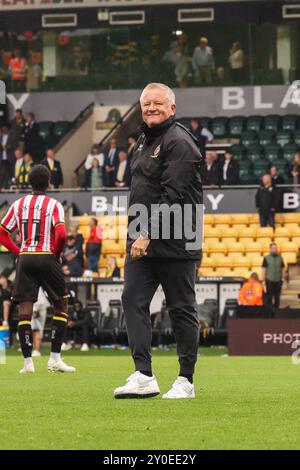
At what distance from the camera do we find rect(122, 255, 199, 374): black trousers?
8516 mm

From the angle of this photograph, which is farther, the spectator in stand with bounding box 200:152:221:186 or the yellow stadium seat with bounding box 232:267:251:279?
the spectator in stand with bounding box 200:152:221:186

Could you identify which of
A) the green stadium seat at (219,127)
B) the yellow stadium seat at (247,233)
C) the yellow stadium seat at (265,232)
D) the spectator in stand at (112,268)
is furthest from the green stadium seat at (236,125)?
the spectator in stand at (112,268)

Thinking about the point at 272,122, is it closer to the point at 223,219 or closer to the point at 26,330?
the point at 223,219

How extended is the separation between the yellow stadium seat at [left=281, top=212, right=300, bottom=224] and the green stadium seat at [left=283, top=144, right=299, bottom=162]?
6.09ft

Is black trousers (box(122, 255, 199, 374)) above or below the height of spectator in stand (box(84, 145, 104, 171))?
below

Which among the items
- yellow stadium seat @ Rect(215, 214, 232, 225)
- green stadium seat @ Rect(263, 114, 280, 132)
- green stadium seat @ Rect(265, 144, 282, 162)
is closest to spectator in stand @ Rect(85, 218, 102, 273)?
yellow stadium seat @ Rect(215, 214, 232, 225)

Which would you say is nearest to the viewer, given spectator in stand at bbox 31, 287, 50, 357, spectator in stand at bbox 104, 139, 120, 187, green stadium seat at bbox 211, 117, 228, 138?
spectator in stand at bbox 31, 287, 50, 357

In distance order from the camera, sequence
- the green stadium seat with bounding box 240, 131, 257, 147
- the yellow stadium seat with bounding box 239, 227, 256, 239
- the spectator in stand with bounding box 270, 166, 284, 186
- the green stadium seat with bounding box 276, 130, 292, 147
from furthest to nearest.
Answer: the green stadium seat with bounding box 240, 131, 257, 147 < the green stadium seat with bounding box 276, 130, 292, 147 < the yellow stadium seat with bounding box 239, 227, 256, 239 < the spectator in stand with bounding box 270, 166, 284, 186

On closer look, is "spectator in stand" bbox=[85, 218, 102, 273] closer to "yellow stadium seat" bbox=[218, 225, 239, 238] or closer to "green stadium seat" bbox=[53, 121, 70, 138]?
"yellow stadium seat" bbox=[218, 225, 239, 238]

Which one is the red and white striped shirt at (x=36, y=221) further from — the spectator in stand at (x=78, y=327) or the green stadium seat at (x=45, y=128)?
the green stadium seat at (x=45, y=128)

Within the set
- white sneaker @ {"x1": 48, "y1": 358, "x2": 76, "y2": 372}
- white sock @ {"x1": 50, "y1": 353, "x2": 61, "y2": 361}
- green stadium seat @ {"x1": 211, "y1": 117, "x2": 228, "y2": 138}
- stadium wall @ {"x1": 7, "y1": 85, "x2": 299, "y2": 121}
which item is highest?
stadium wall @ {"x1": 7, "y1": 85, "x2": 299, "y2": 121}

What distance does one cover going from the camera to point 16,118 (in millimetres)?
31969

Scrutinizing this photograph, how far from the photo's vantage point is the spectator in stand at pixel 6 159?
30.3 metres
